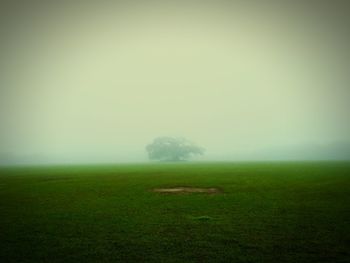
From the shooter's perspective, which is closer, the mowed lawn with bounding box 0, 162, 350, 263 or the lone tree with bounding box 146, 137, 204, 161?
the mowed lawn with bounding box 0, 162, 350, 263

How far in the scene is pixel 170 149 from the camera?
474 feet

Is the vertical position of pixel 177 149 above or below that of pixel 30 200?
above

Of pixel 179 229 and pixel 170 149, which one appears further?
pixel 170 149

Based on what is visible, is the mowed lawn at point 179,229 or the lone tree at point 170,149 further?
the lone tree at point 170,149

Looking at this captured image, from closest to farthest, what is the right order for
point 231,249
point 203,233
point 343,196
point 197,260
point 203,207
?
point 197,260, point 231,249, point 203,233, point 203,207, point 343,196

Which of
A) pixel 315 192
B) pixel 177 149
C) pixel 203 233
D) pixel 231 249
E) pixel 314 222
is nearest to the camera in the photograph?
pixel 231 249

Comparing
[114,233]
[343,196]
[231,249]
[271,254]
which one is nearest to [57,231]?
[114,233]

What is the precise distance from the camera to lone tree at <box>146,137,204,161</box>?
475 ft

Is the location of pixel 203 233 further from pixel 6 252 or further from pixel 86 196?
pixel 86 196

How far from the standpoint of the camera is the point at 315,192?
79.3 ft

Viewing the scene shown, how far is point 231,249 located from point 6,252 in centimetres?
790

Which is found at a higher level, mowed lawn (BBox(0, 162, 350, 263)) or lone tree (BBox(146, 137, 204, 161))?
lone tree (BBox(146, 137, 204, 161))

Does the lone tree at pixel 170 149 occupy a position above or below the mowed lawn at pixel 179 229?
above

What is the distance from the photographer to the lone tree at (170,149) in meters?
145
